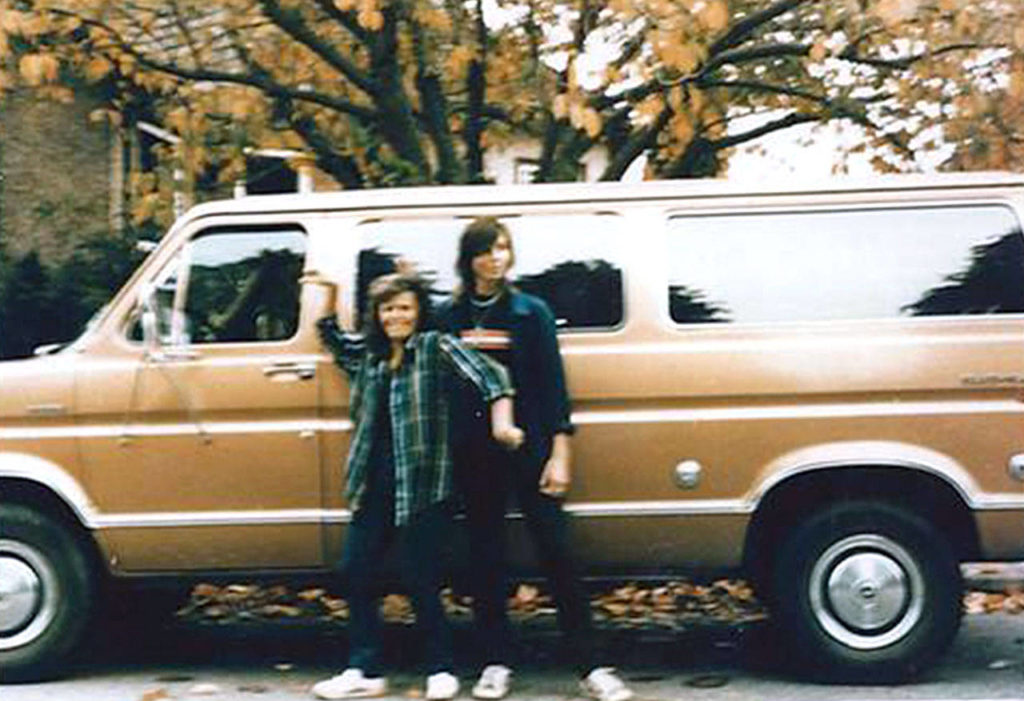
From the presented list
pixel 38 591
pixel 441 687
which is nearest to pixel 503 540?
pixel 441 687

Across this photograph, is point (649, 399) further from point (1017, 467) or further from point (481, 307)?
point (1017, 467)

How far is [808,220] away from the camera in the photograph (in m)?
6.48

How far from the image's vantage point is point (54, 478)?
6.56 m

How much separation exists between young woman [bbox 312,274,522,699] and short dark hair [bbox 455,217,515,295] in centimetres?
21

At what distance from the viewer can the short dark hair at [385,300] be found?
6.19 metres

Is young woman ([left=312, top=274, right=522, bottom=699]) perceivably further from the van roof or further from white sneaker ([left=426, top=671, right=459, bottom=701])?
the van roof

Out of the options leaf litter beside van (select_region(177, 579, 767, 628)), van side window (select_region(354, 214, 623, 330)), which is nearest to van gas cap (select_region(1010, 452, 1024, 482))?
van side window (select_region(354, 214, 623, 330))

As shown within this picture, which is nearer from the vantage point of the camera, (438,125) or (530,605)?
(530,605)

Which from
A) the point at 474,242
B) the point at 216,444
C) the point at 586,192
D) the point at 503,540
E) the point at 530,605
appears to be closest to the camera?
the point at 474,242

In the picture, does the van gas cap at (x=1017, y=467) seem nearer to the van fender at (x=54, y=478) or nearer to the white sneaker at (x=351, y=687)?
the white sneaker at (x=351, y=687)

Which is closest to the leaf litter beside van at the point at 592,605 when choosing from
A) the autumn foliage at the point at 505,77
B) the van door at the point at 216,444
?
the van door at the point at 216,444

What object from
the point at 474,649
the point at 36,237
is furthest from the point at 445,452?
the point at 36,237

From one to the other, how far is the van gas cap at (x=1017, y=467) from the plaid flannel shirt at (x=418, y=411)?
220cm

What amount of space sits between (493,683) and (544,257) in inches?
74.9
